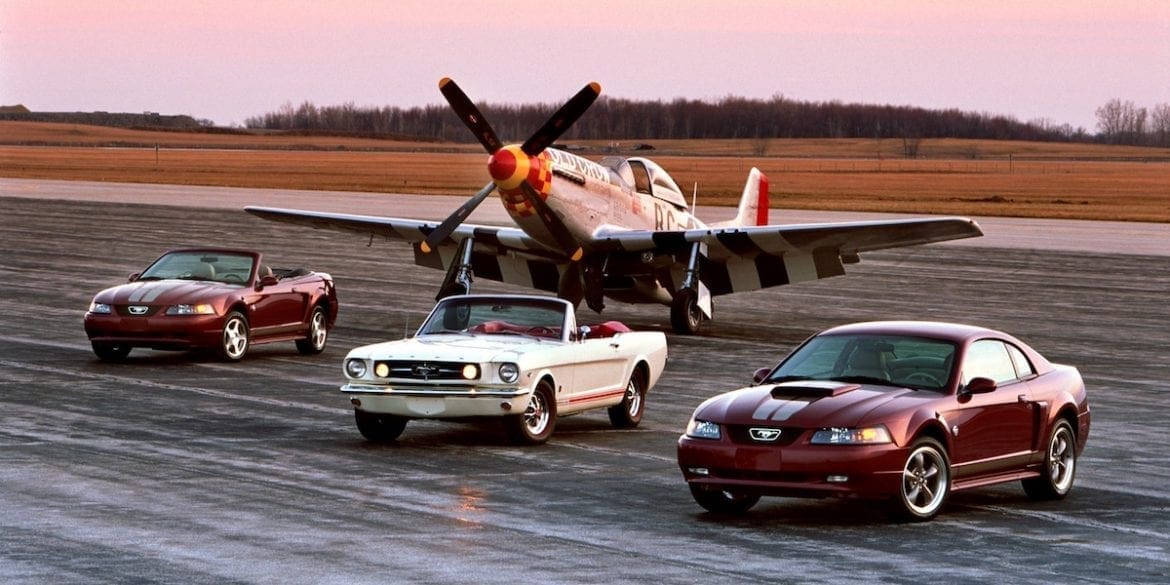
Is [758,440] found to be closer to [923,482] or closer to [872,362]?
[923,482]

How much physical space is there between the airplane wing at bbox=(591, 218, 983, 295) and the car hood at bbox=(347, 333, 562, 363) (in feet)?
43.0

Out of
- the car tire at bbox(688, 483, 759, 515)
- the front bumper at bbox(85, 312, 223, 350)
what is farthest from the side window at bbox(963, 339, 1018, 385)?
the front bumper at bbox(85, 312, 223, 350)

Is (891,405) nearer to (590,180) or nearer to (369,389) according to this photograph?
(369,389)

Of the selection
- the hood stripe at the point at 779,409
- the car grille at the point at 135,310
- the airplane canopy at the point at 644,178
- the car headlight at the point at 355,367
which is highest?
the airplane canopy at the point at 644,178

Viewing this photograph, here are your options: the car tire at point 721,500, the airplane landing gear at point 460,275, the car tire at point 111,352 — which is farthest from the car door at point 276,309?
the car tire at point 721,500

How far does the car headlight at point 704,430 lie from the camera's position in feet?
40.1

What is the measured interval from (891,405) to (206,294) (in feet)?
42.1

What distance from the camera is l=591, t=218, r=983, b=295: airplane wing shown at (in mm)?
29094

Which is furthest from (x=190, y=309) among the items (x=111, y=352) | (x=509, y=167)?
(x=509, y=167)

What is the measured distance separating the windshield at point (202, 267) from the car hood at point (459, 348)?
8043 mm

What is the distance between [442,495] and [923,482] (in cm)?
345

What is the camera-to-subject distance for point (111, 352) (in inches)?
923

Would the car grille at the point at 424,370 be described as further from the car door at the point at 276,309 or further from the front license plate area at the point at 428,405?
the car door at the point at 276,309

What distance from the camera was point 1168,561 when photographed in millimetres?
11023
